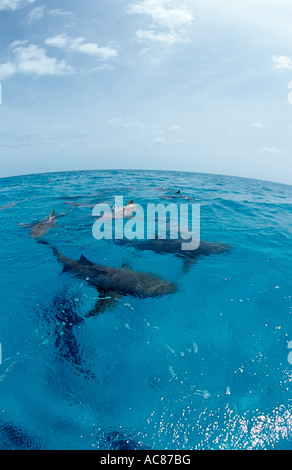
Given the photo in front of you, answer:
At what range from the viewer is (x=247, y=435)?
13.3ft

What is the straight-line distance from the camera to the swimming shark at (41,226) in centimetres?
1237

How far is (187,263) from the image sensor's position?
928 cm

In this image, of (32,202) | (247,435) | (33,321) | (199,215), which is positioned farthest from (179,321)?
(32,202)

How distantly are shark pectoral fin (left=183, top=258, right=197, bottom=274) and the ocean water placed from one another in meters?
0.21


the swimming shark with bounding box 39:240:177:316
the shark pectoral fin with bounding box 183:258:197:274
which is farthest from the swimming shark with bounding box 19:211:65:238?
the shark pectoral fin with bounding box 183:258:197:274

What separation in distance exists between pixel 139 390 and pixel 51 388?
6.70ft

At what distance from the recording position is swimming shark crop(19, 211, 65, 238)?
12.4 metres

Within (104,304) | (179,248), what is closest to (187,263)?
(179,248)

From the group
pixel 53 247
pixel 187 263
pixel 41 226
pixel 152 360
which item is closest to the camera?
pixel 152 360

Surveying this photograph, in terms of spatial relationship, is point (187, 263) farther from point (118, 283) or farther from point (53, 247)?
point (53, 247)

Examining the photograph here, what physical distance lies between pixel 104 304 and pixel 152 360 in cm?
240

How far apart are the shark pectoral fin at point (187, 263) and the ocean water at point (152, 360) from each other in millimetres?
211
